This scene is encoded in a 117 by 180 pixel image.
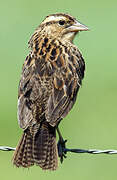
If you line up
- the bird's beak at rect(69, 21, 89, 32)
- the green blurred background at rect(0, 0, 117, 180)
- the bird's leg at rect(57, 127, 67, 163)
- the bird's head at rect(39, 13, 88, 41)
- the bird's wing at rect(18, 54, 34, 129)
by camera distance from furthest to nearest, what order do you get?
the green blurred background at rect(0, 0, 117, 180), the bird's head at rect(39, 13, 88, 41), the bird's beak at rect(69, 21, 89, 32), the bird's leg at rect(57, 127, 67, 163), the bird's wing at rect(18, 54, 34, 129)

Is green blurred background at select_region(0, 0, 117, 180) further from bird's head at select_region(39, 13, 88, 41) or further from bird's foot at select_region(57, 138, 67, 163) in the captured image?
bird's head at select_region(39, 13, 88, 41)

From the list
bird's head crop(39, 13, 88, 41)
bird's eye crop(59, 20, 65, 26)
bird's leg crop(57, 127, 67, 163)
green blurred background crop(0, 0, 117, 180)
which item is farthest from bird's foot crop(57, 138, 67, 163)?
green blurred background crop(0, 0, 117, 180)

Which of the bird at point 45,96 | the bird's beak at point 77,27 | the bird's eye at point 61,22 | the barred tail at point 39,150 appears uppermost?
the bird's eye at point 61,22

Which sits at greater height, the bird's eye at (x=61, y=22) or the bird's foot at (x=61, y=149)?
the bird's eye at (x=61, y=22)

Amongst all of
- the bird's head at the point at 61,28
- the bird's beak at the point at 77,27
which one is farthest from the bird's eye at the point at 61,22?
the bird's beak at the point at 77,27

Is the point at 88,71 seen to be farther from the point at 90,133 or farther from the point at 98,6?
the point at 98,6

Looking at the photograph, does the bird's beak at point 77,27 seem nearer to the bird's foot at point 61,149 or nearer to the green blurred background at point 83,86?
the bird's foot at point 61,149

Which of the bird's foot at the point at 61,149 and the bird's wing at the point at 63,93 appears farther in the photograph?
the bird's foot at the point at 61,149

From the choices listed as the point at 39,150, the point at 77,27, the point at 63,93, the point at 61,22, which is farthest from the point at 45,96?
the point at 61,22

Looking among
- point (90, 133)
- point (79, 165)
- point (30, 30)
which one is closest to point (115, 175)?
point (79, 165)
